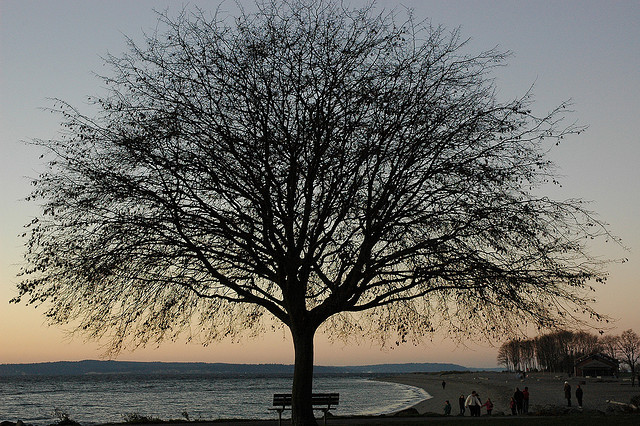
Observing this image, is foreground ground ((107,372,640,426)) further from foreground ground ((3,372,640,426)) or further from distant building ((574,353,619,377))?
distant building ((574,353,619,377))

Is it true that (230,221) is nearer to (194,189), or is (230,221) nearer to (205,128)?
(194,189)

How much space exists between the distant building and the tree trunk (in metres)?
127

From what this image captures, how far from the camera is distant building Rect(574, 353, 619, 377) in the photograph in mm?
127125

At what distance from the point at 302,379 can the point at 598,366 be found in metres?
129

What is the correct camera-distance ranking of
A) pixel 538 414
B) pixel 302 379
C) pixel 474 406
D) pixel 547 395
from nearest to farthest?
pixel 302 379
pixel 538 414
pixel 474 406
pixel 547 395

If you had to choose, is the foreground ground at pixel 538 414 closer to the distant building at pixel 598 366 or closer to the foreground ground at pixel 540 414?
the foreground ground at pixel 540 414

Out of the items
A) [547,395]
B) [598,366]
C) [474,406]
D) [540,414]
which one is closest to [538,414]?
[540,414]

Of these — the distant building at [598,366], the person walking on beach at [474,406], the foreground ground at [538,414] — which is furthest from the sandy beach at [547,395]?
the distant building at [598,366]

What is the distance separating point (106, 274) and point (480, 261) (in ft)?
31.6

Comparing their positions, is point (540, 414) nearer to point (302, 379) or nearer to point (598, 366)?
point (302, 379)

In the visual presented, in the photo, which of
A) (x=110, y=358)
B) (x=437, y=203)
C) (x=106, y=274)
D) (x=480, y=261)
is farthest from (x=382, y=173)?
(x=110, y=358)

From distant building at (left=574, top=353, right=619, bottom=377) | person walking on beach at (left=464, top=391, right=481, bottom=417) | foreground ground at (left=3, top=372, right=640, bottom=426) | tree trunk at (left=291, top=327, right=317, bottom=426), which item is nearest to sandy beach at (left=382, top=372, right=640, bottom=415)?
foreground ground at (left=3, top=372, right=640, bottom=426)

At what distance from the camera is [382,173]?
17.3 metres

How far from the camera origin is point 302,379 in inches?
682
